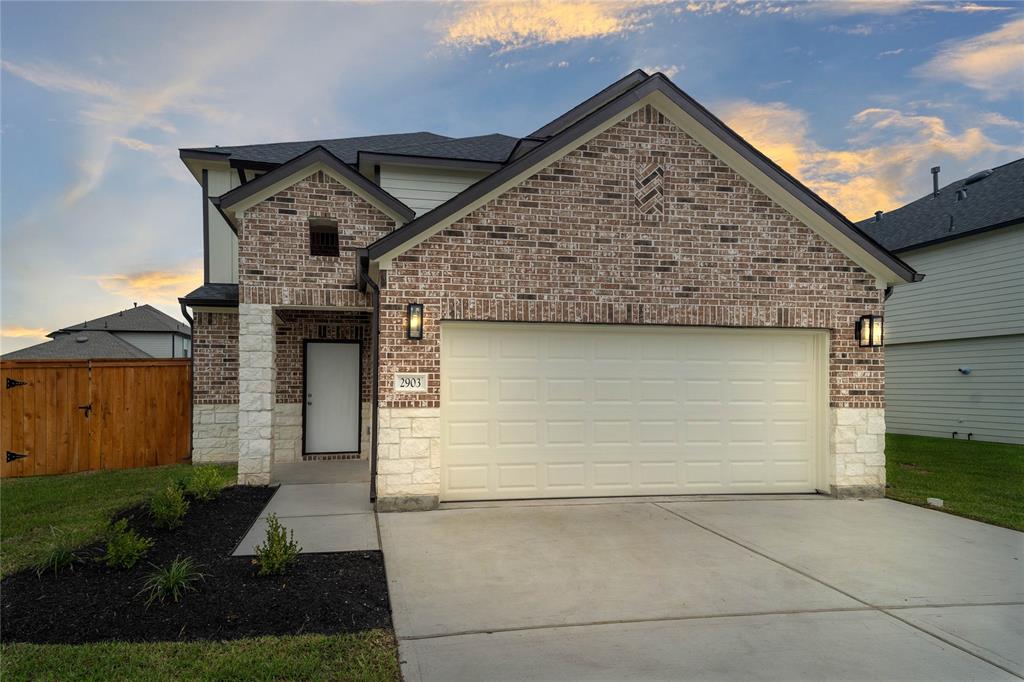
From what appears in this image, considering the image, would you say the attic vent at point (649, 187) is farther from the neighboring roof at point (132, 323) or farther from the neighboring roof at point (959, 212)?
the neighboring roof at point (132, 323)

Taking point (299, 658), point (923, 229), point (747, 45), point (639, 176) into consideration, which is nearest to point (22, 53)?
point (639, 176)

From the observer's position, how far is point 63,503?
7.84 meters

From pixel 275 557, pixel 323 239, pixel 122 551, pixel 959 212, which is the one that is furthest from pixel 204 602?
pixel 959 212

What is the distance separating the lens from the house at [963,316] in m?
15.4

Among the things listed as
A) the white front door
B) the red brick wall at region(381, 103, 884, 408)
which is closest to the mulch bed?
the red brick wall at region(381, 103, 884, 408)

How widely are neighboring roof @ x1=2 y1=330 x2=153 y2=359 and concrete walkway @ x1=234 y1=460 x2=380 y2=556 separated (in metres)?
22.2

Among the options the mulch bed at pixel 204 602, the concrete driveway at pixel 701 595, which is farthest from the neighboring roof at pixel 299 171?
the mulch bed at pixel 204 602

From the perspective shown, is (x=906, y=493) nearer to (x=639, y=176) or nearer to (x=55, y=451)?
(x=639, y=176)

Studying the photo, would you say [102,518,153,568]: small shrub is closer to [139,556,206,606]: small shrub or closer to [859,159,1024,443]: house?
[139,556,206,606]: small shrub

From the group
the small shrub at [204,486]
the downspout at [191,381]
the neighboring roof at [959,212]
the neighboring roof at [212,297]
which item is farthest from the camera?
the neighboring roof at [959,212]

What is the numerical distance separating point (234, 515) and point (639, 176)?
22.0 feet

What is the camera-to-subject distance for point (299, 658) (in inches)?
136

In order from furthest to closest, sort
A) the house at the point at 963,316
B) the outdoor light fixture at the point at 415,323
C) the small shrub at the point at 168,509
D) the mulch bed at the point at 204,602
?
1. the house at the point at 963,316
2. the outdoor light fixture at the point at 415,323
3. the small shrub at the point at 168,509
4. the mulch bed at the point at 204,602

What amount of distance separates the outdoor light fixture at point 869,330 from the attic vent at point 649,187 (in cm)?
326
